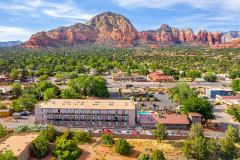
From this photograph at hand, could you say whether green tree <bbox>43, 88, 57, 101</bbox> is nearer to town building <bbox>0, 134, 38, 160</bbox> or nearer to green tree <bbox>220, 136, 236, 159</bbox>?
town building <bbox>0, 134, 38, 160</bbox>

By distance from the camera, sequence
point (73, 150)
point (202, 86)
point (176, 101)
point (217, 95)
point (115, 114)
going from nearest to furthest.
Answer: point (73, 150) → point (115, 114) → point (176, 101) → point (217, 95) → point (202, 86)

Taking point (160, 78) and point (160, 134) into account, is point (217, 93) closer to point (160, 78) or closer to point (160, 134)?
point (160, 78)

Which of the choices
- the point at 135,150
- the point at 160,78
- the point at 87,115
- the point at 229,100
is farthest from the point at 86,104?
the point at 160,78

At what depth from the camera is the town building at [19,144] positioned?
46562mm

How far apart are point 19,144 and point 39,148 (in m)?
3.02

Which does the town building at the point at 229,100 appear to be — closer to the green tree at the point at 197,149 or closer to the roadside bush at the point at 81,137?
the green tree at the point at 197,149

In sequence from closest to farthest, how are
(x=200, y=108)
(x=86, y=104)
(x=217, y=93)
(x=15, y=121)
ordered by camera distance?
(x=200, y=108) → (x=86, y=104) → (x=15, y=121) → (x=217, y=93)

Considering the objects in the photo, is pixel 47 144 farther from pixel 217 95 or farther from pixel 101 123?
pixel 217 95

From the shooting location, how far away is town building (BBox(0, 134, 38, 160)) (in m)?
46.6

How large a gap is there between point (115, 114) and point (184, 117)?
13332mm

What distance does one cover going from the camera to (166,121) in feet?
207

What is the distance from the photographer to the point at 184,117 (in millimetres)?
64375

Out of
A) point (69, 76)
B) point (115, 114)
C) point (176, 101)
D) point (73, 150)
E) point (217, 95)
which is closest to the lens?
point (73, 150)

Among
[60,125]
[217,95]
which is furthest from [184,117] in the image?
[217,95]
